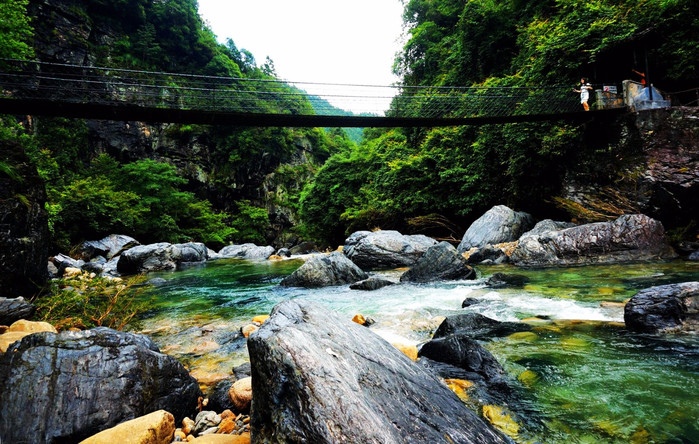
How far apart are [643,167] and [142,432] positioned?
11354 millimetres

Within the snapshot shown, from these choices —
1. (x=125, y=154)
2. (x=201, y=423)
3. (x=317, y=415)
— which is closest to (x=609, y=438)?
(x=317, y=415)

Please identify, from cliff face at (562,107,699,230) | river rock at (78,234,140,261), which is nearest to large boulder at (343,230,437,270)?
cliff face at (562,107,699,230)

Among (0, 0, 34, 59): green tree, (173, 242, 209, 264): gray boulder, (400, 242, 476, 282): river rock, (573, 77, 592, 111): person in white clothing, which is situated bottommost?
(173, 242, 209, 264): gray boulder

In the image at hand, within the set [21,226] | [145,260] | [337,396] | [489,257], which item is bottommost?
[145,260]

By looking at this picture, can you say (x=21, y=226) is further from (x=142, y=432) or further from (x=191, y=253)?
(x=191, y=253)

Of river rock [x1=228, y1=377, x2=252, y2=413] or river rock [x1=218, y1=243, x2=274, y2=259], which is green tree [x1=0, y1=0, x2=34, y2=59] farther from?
river rock [x1=218, y1=243, x2=274, y2=259]

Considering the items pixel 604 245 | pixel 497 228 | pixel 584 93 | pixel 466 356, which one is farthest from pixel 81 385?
pixel 584 93

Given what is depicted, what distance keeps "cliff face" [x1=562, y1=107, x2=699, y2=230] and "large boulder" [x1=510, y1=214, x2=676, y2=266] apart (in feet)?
3.49

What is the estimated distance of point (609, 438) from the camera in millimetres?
1677

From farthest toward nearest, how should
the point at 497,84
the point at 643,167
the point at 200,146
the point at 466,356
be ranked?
the point at 200,146 < the point at 497,84 < the point at 643,167 < the point at 466,356

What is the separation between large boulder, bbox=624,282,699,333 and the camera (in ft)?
9.70

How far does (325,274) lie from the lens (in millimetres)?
7609

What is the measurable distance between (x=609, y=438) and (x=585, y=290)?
13.0 feet

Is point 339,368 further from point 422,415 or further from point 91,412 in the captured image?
point 91,412
